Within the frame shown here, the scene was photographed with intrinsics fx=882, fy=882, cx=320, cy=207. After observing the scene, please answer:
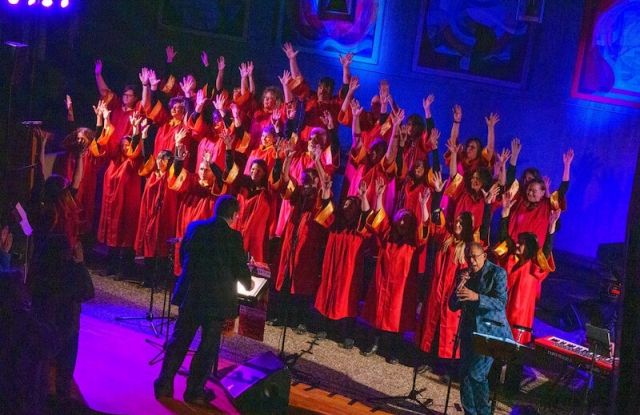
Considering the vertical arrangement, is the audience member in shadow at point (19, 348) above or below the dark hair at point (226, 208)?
below

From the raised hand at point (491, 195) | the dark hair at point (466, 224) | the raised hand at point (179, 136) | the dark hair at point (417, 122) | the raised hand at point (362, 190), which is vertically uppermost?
the dark hair at point (417, 122)

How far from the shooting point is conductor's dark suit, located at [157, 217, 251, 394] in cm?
645

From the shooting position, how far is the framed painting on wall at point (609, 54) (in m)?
9.36

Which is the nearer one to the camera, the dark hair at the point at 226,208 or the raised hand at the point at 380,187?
the dark hair at the point at 226,208

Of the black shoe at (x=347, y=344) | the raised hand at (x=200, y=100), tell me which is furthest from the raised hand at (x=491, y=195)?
the raised hand at (x=200, y=100)

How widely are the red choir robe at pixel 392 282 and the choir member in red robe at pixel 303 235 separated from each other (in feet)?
1.80

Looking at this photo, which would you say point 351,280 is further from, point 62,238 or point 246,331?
point 62,238

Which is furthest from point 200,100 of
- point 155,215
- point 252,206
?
point 252,206

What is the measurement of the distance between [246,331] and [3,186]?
2908 mm

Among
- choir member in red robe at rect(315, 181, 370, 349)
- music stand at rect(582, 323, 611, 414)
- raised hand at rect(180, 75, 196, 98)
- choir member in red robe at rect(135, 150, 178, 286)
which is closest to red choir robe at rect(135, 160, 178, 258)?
choir member in red robe at rect(135, 150, 178, 286)

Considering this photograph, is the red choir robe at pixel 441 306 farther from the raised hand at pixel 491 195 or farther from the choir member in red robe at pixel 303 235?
the choir member in red robe at pixel 303 235

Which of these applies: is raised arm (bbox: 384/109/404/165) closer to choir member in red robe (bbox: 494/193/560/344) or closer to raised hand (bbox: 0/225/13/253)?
choir member in red robe (bbox: 494/193/560/344)

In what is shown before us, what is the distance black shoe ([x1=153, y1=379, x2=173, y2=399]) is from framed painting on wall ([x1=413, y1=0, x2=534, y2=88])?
5424 mm

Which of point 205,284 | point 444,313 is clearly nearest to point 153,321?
point 205,284
